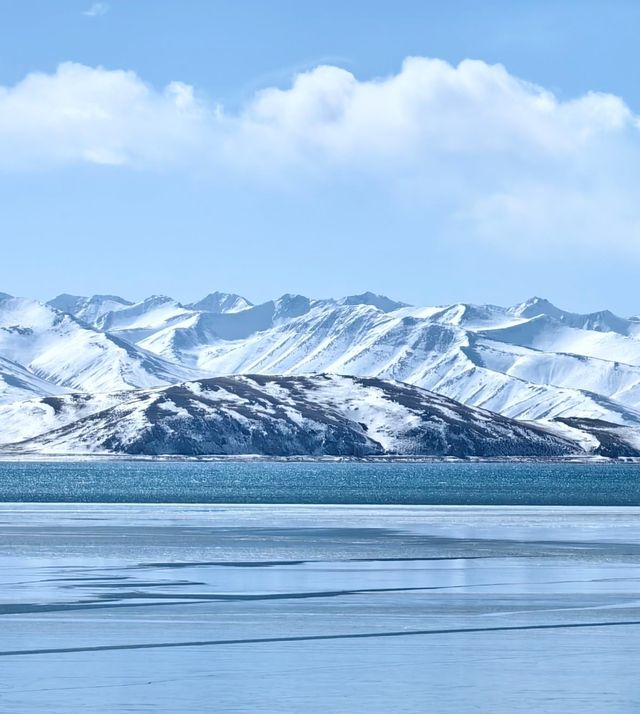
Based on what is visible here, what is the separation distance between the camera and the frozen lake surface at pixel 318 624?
26.0 metres

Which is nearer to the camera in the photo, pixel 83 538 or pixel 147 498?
pixel 83 538

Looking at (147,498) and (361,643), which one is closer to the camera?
(361,643)

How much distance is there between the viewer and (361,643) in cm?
3284

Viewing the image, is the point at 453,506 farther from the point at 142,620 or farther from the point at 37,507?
the point at 142,620

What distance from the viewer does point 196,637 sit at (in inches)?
1325

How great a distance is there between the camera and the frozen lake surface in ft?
85.2

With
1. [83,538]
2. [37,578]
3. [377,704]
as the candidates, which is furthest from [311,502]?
[377,704]

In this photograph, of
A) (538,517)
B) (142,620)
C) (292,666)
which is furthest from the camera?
(538,517)

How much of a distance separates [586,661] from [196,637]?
921 centimetres

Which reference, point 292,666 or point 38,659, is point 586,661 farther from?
point 38,659

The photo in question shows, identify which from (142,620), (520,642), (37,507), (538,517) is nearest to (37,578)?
(142,620)

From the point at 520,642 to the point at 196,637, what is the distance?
753 cm

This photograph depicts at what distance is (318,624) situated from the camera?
3634cm

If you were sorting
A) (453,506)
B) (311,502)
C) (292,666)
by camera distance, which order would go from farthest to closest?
(311,502), (453,506), (292,666)
